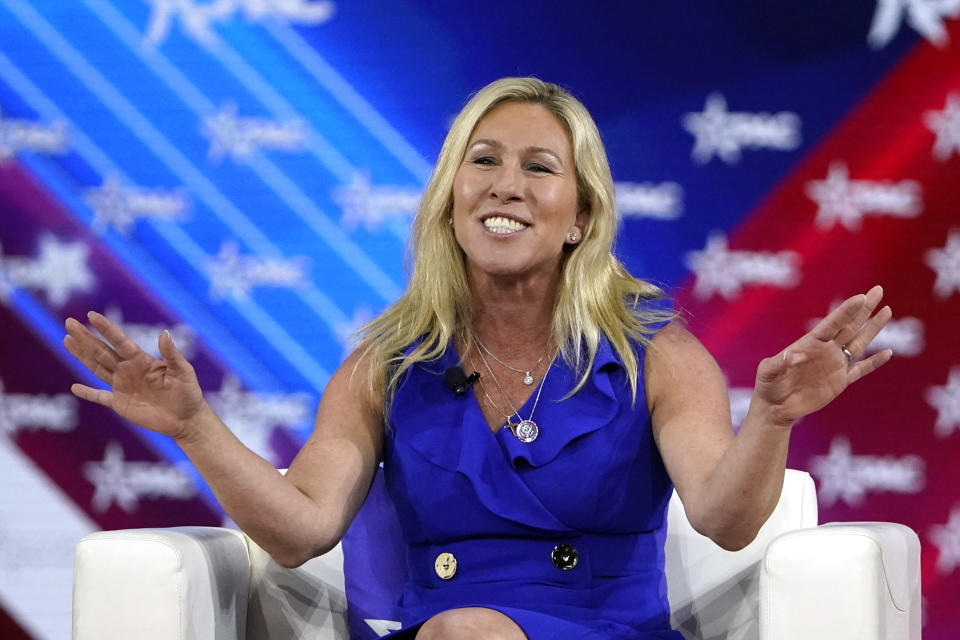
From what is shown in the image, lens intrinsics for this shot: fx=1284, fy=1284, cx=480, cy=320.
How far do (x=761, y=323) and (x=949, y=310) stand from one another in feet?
1.78

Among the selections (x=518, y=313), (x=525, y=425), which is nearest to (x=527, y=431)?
(x=525, y=425)

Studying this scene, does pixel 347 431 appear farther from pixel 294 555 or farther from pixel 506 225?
pixel 506 225

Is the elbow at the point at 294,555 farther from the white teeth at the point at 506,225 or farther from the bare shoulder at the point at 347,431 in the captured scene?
the white teeth at the point at 506,225

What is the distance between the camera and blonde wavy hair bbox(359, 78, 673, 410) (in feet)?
7.95

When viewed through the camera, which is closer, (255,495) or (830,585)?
(830,585)

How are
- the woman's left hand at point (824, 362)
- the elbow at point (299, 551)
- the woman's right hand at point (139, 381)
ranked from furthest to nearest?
the elbow at point (299, 551) → the woman's right hand at point (139, 381) → the woman's left hand at point (824, 362)

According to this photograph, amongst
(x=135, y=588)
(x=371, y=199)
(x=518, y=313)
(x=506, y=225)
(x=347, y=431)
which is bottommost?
(x=135, y=588)

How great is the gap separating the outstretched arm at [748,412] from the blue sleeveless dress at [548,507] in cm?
7

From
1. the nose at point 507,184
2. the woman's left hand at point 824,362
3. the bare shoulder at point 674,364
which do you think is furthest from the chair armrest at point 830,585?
the nose at point 507,184

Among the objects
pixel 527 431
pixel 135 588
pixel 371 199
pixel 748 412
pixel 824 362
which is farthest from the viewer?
pixel 371 199

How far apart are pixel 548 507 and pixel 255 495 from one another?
515mm

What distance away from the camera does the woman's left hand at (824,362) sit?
1671 mm

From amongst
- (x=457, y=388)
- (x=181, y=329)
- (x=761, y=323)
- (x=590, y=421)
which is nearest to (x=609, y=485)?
(x=590, y=421)

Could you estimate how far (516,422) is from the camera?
2330 mm
